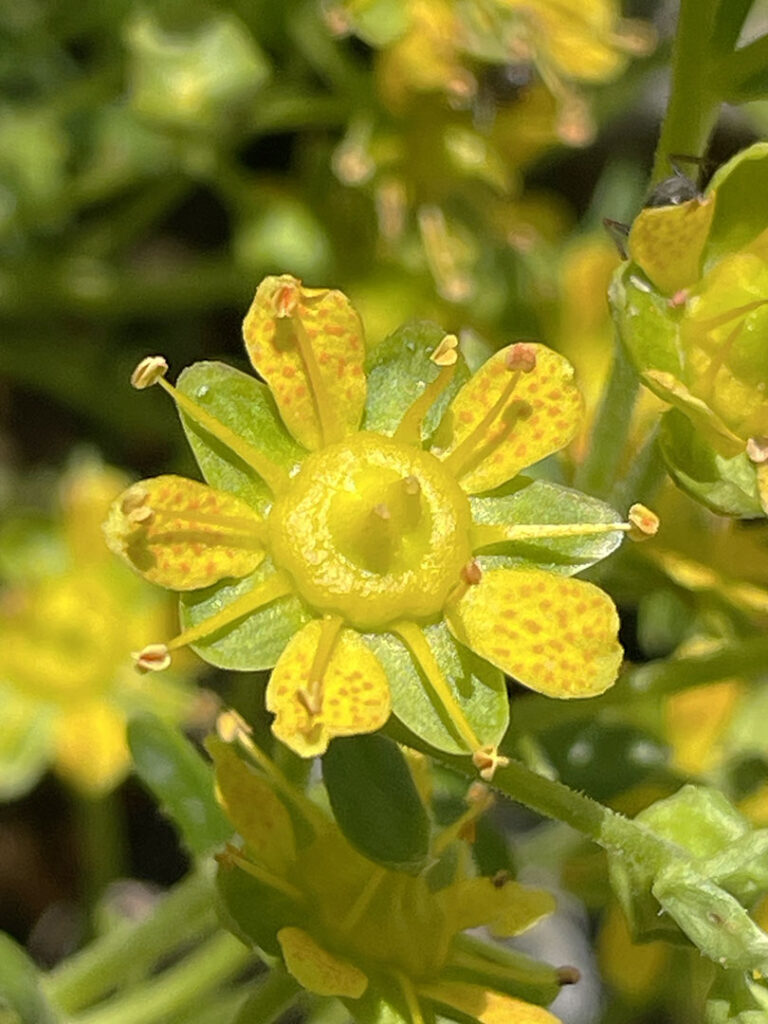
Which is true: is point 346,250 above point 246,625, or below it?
below

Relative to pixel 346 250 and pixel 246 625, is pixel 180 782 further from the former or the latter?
pixel 346 250

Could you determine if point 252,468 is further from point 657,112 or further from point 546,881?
point 657,112

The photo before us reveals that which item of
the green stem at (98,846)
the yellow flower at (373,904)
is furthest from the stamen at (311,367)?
the green stem at (98,846)

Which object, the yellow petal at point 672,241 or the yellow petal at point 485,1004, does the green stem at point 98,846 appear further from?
the yellow petal at point 672,241

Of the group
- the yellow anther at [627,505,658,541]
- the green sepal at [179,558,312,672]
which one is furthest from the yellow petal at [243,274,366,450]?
the yellow anther at [627,505,658,541]

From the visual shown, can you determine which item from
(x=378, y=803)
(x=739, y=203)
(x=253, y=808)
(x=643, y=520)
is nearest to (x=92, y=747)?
(x=253, y=808)

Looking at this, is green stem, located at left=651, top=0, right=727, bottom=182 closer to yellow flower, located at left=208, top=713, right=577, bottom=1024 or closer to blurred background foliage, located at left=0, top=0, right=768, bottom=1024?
blurred background foliage, located at left=0, top=0, right=768, bottom=1024
